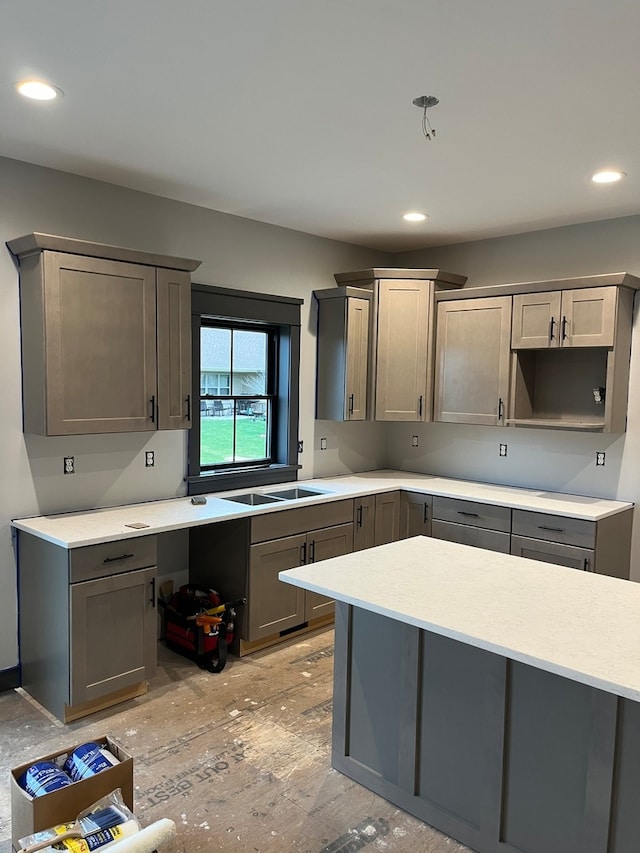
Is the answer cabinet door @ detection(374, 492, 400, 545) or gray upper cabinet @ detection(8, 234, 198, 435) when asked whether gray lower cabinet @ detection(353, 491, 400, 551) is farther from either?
gray upper cabinet @ detection(8, 234, 198, 435)

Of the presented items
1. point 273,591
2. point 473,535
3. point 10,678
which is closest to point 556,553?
point 473,535

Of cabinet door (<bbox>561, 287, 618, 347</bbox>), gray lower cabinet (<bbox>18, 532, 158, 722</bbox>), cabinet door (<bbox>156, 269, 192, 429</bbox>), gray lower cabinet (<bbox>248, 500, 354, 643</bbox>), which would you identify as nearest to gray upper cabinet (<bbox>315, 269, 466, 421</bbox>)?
gray lower cabinet (<bbox>248, 500, 354, 643</bbox>)

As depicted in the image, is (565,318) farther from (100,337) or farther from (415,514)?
(100,337)

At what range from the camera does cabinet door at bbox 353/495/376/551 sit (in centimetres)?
428

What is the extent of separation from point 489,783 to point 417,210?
3.15 m

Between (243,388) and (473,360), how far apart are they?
1604 millimetres

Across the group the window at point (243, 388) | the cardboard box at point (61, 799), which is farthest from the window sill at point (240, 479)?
the cardboard box at point (61, 799)

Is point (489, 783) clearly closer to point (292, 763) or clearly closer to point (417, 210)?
point (292, 763)

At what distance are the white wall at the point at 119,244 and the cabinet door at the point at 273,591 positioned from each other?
634 millimetres

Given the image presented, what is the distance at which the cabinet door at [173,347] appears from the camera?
3.46 metres

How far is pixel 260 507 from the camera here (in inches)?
A: 145

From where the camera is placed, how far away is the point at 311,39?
6.57 ft

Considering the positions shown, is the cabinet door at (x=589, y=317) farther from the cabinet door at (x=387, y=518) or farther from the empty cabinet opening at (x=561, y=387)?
the cabinet door at (x=387, y=518)

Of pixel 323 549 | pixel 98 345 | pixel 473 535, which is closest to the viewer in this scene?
pixel 98 345
